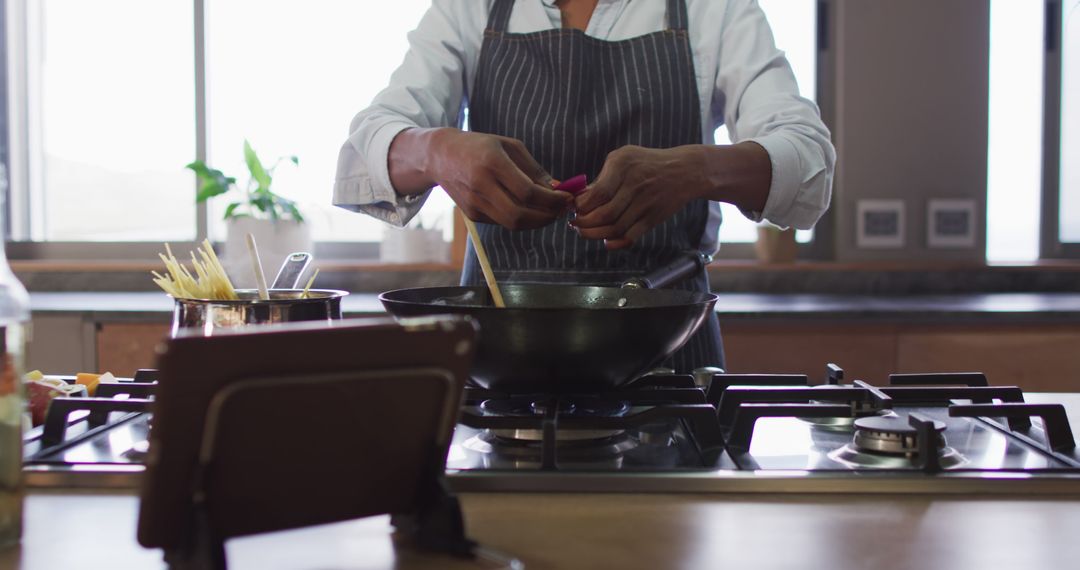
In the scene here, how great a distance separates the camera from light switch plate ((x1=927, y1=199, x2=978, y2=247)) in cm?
284

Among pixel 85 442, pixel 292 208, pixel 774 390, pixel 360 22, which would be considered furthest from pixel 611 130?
pixel 360 22

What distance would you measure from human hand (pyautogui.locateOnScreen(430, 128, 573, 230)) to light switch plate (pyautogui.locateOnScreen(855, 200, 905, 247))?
1.97 m

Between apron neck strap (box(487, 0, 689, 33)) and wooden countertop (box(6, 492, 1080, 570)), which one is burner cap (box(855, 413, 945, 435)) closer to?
wooden countertop (box(6, 492, 1080, 570))

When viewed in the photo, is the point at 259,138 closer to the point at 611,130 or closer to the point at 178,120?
the point at 178,120

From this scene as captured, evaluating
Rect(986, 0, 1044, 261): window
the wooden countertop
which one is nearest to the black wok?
the wooden countertop

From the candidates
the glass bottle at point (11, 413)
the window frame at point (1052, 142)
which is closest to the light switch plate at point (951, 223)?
the window frame at point (1052, 142)

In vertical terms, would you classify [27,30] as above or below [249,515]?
above

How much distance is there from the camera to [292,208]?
2836 millimetres

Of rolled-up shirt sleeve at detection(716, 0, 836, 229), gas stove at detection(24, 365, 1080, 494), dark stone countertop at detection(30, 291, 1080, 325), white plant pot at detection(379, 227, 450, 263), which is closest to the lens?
gas stove at detection(24, 365, 1080, 494)

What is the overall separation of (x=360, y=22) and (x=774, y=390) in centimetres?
248

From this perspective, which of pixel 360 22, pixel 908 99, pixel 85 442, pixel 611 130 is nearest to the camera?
pixel 85 442

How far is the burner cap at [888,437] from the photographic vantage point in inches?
32.0

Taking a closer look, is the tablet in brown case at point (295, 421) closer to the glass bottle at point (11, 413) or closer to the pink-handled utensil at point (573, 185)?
the glass bottle at point (11, 413)

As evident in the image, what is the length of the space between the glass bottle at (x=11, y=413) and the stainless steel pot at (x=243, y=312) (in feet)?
0.66
